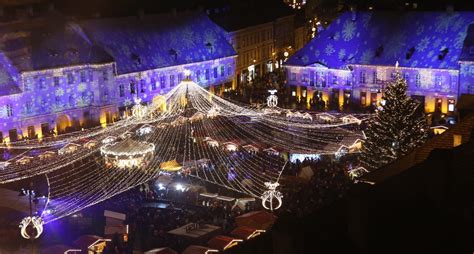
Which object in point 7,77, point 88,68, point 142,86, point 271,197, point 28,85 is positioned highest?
point 88,68

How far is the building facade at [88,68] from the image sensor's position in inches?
2026

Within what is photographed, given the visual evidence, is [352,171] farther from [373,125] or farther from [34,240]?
[34,240]

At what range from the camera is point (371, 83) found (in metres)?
59.5

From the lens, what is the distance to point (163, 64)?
61688 millimetres

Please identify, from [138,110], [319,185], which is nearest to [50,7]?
[138,110]

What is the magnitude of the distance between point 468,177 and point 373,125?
65.6 ft

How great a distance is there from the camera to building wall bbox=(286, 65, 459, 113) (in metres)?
55.6

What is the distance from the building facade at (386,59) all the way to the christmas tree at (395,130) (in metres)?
20.8

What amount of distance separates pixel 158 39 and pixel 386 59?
1976cm

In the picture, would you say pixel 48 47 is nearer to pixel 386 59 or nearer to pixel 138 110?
pixel 138 110

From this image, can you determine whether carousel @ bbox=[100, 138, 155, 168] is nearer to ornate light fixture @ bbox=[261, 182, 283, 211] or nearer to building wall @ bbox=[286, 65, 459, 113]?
ornate light fixture @ bbox=[261, 182, 283, 211]

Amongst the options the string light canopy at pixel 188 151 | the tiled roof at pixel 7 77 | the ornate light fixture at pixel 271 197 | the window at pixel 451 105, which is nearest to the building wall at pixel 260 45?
the string light canopy at pixel 188 151

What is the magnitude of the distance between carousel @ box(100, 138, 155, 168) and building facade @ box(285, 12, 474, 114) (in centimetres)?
2376

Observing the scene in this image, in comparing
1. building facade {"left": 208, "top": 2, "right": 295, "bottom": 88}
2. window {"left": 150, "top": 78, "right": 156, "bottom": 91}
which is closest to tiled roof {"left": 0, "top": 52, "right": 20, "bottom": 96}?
window {"left": 150, "top": 78, "right": 156, "bottom": 91}
